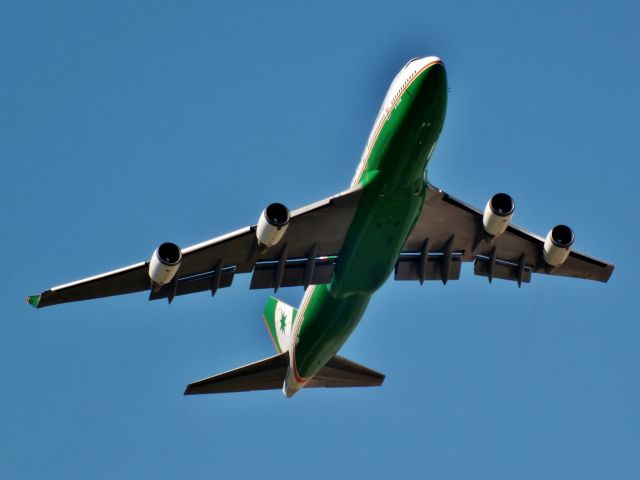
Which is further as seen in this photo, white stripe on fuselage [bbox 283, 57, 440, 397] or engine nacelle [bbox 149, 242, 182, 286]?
engine nacelle [bbox 149, 242, 182, 286]

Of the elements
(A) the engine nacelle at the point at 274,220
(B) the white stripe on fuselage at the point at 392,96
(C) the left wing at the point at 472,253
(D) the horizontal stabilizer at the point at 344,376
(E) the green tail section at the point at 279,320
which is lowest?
(D) the horizontal stabilizer at the point at 344,376

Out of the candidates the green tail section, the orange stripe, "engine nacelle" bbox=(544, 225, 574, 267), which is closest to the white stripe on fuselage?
the orange stripe

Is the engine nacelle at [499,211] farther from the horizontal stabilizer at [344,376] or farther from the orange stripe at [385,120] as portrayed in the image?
the horizontal stabilizer at [344,376]

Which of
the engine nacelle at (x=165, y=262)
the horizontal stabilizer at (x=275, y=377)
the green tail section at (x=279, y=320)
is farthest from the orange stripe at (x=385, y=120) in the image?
the horizontal stabilizer at (x=275, y=377)

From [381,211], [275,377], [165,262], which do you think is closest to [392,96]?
[381,211]

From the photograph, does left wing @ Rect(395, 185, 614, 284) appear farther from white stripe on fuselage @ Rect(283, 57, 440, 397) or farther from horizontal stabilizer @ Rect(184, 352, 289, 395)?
horizontal stabilizer @ Rect(184, 352, 289, 395)

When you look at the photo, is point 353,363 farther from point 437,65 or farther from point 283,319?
point 437,65
